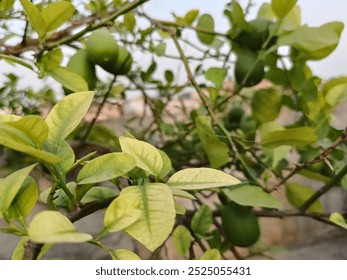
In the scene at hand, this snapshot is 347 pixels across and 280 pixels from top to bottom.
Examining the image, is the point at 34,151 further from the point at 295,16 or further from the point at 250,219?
the point at 295,16

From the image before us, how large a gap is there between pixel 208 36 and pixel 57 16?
37 centimetres

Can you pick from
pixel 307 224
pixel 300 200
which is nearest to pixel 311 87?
pixel 300 200

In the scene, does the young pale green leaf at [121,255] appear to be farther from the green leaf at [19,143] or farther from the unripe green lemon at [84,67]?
the unripe green lemon at [84,67]

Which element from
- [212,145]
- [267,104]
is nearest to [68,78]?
[212,145]

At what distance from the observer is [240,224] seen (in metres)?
0.67

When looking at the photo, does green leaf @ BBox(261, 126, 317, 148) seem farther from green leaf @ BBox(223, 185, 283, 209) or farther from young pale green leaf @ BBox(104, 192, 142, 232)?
young pale green leaf @ BBox(104, 192, 142, 232)

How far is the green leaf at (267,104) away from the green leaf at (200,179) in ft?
1.74

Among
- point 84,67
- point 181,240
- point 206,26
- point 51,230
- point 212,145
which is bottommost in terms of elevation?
point 51,230

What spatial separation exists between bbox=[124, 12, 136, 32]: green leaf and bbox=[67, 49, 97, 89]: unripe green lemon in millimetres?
122

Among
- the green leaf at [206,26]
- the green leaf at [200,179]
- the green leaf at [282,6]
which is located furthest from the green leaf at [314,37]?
the green leaf at [200,179]

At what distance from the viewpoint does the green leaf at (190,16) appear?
868mm

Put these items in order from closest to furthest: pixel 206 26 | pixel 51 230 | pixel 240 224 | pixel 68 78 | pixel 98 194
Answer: pixel 51 230 → pixel 98 194 → pixel 68 78 → pixel 240 224 → pixel 206 26

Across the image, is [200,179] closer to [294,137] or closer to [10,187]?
[10,187]

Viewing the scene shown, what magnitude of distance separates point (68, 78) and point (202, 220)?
26cm
